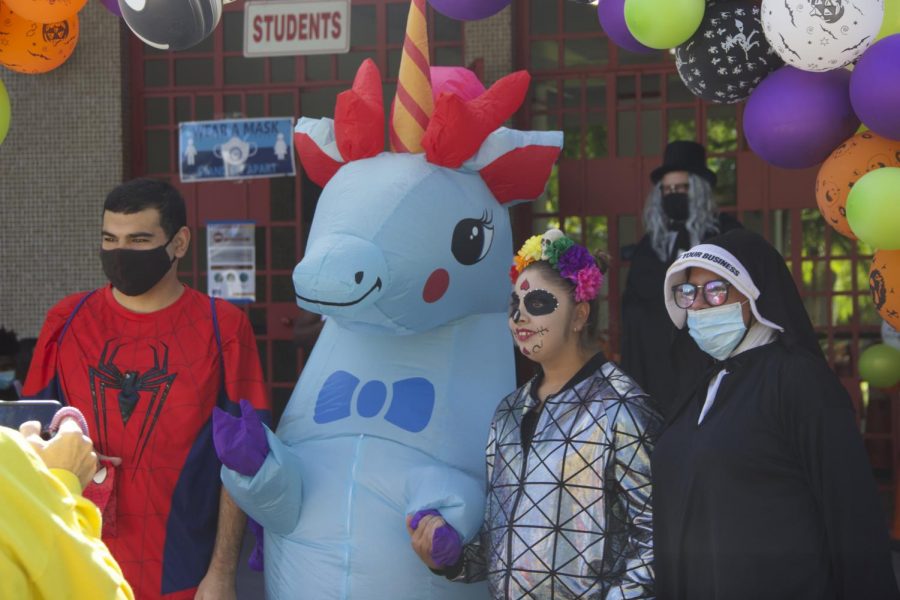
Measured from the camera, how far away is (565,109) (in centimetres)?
764

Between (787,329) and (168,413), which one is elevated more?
(787,329)

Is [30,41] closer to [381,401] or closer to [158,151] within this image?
[381,401]

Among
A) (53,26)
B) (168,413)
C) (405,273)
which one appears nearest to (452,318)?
(405,273)

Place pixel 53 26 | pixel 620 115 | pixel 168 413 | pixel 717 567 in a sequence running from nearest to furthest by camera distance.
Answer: pixel 717 567 < pixel 168 413 < pixel 53 26 < pixel 620 115

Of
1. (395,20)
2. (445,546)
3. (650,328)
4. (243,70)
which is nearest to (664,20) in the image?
(445,546)

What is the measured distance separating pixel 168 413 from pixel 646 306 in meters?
2.35

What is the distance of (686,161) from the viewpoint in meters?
5.70

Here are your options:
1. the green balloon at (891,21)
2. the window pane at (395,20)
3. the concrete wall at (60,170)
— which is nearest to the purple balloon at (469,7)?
the green balloon at (891,21)

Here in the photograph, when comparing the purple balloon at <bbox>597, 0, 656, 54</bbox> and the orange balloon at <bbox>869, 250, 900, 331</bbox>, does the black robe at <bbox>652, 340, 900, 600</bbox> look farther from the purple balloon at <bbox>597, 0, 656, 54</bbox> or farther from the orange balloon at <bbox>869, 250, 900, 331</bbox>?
the purple balloon at <bbox>597, 0, 656, 54</bbox>

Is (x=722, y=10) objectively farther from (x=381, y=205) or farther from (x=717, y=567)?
(x=717, y=567)

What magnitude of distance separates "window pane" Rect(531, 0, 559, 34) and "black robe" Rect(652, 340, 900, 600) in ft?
15.7

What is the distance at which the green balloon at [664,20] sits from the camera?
383cm

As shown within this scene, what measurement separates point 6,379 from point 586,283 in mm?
4151

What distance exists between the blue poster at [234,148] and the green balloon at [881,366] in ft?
12.0
